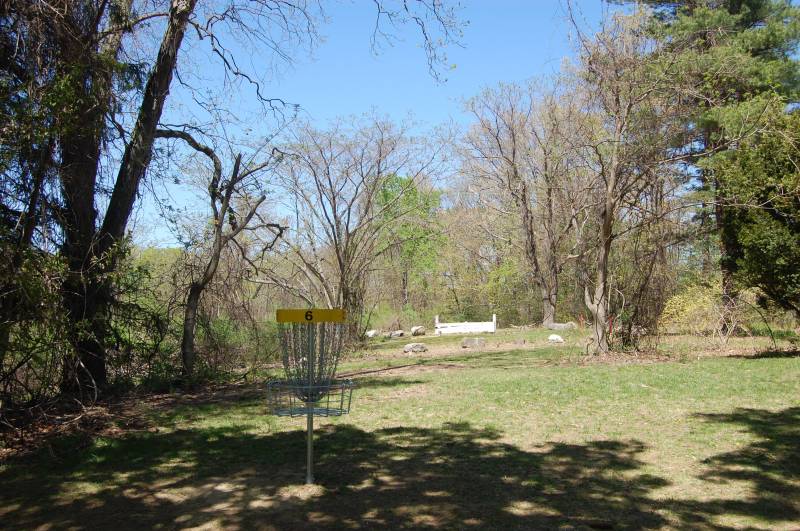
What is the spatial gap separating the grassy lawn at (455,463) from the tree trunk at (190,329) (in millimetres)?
1179

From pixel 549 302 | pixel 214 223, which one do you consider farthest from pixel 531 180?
pixel 214 223

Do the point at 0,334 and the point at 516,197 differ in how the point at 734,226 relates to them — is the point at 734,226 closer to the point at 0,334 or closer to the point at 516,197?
the point at 0,334

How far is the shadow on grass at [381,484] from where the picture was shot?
415 cm

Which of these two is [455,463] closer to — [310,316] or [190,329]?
[310,316]

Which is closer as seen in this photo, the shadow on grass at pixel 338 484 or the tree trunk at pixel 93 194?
the shadow on grass at pixel 338 484

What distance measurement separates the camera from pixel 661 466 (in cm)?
519

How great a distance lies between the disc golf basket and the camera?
453 centimetres

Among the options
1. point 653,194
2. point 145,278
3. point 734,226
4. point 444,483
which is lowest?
point 444,483

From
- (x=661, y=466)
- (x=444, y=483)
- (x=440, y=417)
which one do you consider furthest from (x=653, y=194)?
(x=444, y=483)

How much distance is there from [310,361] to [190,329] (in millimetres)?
6611

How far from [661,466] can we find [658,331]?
8.34m

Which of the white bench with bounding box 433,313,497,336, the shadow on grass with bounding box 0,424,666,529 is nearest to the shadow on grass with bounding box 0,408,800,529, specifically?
the shadow on grass with bounding box 0,424,666,529

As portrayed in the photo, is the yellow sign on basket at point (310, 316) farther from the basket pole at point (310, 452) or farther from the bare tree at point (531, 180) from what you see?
the bare tree at point (531, 180)

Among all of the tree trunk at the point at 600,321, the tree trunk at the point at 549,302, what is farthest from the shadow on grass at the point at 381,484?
the tree trunk at the point at 549,302
